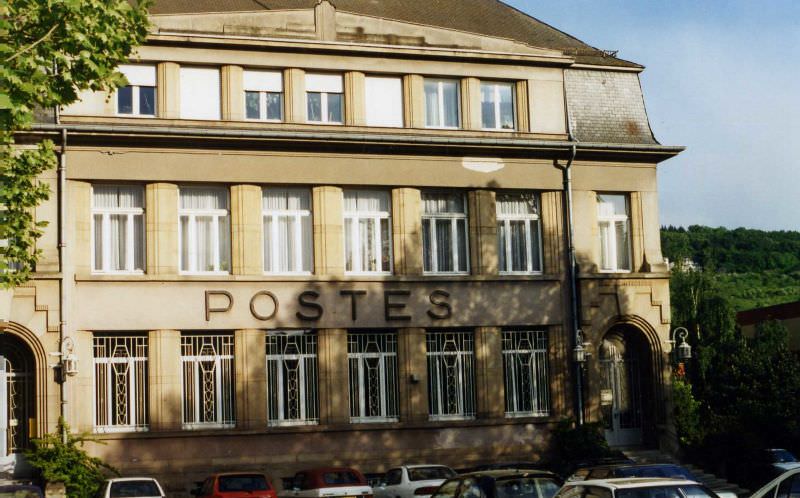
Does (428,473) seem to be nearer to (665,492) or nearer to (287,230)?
Answer: (287,230)

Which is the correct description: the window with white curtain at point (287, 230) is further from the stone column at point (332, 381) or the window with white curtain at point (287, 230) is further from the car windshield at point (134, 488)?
the car windshield at point (134, 488)

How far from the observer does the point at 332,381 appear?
3469 centimetres

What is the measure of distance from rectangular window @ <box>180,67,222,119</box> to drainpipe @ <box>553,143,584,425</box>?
400 inches

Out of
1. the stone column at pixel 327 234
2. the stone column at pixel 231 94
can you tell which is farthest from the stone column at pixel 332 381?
the stone column at pixel 231 94

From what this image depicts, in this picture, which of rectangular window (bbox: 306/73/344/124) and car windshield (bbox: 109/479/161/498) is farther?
rectangular window (bbox: 306/73/344/124)

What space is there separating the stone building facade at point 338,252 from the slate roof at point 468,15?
0.88 ft

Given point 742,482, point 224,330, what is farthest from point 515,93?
point 742,482

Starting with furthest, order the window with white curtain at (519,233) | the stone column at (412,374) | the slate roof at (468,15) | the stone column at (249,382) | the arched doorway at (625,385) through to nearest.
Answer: the arched doorway at (625,385), the slate roof at (468,15), the window with white curtain at (519,233), the stone column at (412,374), the stone column at (249,382)

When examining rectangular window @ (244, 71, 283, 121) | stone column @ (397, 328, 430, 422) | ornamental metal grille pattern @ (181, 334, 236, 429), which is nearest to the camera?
ornamental metal grille pattern @ (181, 334, 236, 429)

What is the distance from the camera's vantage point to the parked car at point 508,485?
21.5 meters

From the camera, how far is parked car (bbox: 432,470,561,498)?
2150cm

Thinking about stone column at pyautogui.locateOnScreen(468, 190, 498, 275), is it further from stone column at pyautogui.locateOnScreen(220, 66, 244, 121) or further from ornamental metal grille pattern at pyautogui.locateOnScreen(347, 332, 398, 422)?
stone column at pyautogui.locateOnScreen(220, 66, 244, 121)

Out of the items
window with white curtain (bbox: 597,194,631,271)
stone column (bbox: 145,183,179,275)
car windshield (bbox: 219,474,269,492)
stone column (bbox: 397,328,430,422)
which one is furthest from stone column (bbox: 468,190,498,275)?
car windshield (bbox: 219,474,269,492)

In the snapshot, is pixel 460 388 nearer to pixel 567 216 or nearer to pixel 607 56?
pixel 567 216
